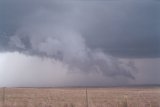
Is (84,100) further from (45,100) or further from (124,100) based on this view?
(45,100)

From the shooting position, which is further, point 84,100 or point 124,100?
point 84,100

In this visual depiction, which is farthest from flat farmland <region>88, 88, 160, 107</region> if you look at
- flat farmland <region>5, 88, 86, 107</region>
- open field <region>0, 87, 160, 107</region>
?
flat farmland <region>5, 88, 86, 107</region>

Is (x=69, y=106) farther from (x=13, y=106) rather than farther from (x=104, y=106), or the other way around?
(x=13, y=106)

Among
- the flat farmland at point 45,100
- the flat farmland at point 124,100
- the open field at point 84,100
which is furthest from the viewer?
the flat farmland at point 45,100

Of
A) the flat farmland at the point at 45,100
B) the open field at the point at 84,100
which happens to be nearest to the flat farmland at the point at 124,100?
the open field at the point at 84,100

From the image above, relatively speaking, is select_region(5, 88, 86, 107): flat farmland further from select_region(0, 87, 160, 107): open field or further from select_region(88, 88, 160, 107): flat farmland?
select_region(88, 88, 160, 107): flat farmland

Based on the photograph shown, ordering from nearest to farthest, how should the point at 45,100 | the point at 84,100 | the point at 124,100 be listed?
the point at 124,100
the point at 84,100
the point at 45,100

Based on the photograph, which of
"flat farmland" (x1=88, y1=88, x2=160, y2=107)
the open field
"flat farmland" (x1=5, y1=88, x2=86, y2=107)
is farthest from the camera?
"flat farmland" (x1=5, y1=88, x2=86, y2=107)

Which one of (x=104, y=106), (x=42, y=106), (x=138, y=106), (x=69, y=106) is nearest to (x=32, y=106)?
(x=42, y=106)

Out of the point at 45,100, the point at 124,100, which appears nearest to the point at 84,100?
the point at 124,100

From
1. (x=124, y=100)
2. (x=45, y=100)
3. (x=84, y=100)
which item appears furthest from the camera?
(x=45, y=100)

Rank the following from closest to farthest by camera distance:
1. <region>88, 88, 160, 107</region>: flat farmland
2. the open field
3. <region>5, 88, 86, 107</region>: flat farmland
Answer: <region>88, 88, 160, 107</region>: flat farmland
the open field
<region>5, 88, 86, 107</region>: flat farmland

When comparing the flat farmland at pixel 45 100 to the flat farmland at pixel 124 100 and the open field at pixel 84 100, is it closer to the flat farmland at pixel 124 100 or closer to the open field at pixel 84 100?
the open field at pixel 84 100

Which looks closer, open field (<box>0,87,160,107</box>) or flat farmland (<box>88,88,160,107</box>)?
flat farmland (<box>88,88,160,107</box>)
